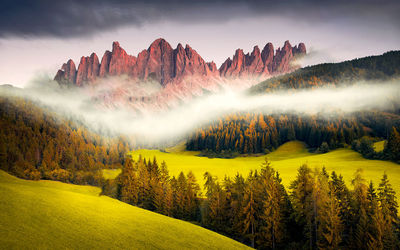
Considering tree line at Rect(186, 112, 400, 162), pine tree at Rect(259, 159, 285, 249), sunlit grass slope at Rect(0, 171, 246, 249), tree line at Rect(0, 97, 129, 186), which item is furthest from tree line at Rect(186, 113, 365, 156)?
sunlit grass slope at Rect(0, 171, 246, 249)

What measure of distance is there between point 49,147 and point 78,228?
357 feet

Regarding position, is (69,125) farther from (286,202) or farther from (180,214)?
(286,202)

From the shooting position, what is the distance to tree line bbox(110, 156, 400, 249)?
1177 inches

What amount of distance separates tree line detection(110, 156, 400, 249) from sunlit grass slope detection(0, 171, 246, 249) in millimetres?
12709

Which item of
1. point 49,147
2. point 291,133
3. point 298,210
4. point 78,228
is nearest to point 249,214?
point 298,210

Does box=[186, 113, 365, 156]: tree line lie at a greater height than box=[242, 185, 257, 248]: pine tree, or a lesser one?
greater

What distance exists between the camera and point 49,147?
10838 cm

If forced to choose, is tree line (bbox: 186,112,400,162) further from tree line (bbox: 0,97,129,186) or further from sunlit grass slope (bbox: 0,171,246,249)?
sunlit grass slope (bbox: 0,171,246,249)

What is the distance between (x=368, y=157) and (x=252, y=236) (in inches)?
3179

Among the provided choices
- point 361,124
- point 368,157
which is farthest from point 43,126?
point 361,124

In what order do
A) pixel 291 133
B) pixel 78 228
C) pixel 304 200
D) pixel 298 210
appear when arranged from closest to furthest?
pixel 78 228
pixel 298 210
pixel 304 200
pixel 291 133

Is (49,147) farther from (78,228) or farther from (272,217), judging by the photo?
(272,217)

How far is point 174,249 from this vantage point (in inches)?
859

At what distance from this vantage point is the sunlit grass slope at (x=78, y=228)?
16609mm
